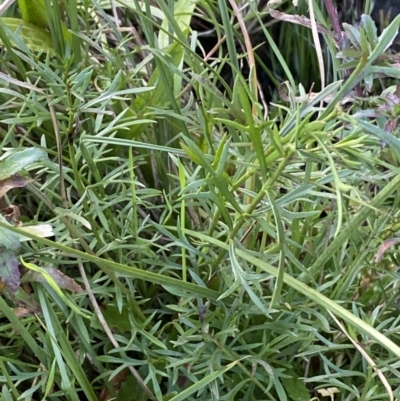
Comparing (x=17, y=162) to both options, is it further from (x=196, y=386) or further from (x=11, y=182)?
(x=196, y=386)

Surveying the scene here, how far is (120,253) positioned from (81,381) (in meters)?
0.12

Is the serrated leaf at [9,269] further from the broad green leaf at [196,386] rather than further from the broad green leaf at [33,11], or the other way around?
the broad green leaf at [33,11]

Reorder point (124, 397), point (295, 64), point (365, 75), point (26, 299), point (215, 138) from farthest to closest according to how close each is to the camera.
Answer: point (295, 64) → point (215, 138) → point (124, 397) → point (26, 299) → point (365, 75)

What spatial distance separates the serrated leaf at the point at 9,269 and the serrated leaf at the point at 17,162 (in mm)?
62

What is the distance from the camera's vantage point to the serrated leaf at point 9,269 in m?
0.42

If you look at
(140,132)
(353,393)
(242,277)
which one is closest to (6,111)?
(140,132)

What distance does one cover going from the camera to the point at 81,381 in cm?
50

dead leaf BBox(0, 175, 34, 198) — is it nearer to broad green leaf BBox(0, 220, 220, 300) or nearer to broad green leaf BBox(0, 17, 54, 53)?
broad green leaf BBox(0, 220, 220, 300)

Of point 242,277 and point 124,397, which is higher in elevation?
point 242,277

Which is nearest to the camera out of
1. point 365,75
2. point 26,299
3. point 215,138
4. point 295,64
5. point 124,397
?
point 365,75

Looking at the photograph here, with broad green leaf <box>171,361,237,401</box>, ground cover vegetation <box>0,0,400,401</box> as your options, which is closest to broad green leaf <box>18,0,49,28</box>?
ground cover vegetation <box>0,0,400,401</box>

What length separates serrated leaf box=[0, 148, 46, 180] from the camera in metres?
0.44

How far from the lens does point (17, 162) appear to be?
17.4 inches

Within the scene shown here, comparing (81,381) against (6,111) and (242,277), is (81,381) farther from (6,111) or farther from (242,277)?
(6,111)
